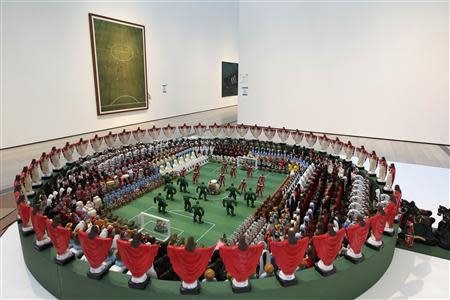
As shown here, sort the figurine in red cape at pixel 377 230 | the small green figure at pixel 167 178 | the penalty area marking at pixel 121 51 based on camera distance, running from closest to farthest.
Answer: the figurine in red cape at pixel 377 230 < the small green figure at pixel 167 178 < the penalty area marking at pixel 121 51

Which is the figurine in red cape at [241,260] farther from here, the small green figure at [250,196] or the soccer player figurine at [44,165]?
the soccer player figurine at [44,165]

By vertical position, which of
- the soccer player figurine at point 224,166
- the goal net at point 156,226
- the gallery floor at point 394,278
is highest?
the soccer player figurine at point 224,166

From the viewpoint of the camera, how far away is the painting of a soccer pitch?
1016cm

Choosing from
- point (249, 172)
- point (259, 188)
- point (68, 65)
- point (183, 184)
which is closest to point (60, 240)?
point (183, 184)

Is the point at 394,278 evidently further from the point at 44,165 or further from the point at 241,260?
the point at 44,165

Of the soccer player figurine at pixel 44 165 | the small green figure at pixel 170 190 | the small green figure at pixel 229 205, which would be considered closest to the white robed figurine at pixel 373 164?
the small green figure at pixel 229 205

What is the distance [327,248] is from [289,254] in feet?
1.06

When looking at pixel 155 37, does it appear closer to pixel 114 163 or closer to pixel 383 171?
pixel 114 163

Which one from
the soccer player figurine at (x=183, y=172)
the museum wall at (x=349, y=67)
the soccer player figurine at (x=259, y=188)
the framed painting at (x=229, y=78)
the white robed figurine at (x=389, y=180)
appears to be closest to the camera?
the white robed figurine at (x=389, y=180)

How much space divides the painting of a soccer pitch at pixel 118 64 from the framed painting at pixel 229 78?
6569mm

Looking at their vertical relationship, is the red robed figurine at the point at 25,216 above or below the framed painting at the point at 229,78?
below

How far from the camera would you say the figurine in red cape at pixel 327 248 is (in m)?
2.35

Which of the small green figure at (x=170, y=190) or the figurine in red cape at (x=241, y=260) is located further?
the small green figure at (x=170, y=190)

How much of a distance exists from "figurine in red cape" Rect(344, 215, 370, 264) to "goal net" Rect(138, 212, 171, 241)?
1889 mm
